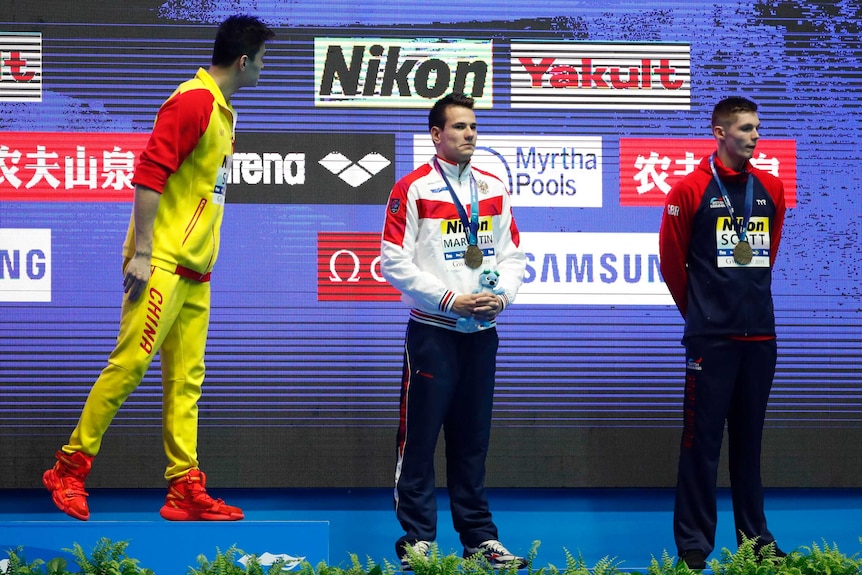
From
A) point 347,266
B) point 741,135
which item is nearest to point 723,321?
point 741,135

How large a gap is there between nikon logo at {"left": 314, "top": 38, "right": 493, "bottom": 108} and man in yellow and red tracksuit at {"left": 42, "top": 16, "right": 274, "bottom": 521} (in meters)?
1.09

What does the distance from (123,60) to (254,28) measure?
52.4 inches

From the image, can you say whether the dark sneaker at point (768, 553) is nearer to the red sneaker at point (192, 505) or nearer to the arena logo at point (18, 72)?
the red sneaker at point (192, 505)

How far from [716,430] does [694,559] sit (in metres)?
0.43

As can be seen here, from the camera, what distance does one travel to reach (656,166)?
4551mm

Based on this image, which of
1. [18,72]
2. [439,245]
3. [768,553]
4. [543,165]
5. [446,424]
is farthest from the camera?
[543,165]

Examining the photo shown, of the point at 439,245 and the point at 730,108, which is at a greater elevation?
the point at 730,108

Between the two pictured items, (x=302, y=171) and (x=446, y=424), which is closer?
A: (x=446, y=424)

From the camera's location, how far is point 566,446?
14.9 ft

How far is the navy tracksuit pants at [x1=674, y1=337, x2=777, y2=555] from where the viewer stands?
341 centimetres

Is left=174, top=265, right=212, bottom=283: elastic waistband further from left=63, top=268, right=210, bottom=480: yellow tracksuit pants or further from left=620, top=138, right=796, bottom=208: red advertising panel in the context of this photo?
left=620, top=138, right=796, bottom=208: red advertising panel

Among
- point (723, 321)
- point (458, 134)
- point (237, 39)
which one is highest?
point (237, 39)

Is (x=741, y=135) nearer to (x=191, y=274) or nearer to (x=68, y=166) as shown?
(x=191, y=274)

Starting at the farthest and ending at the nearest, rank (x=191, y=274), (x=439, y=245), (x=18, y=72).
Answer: (x=18, y=72)
(x=439, y=245)
(x=191, y=274)
